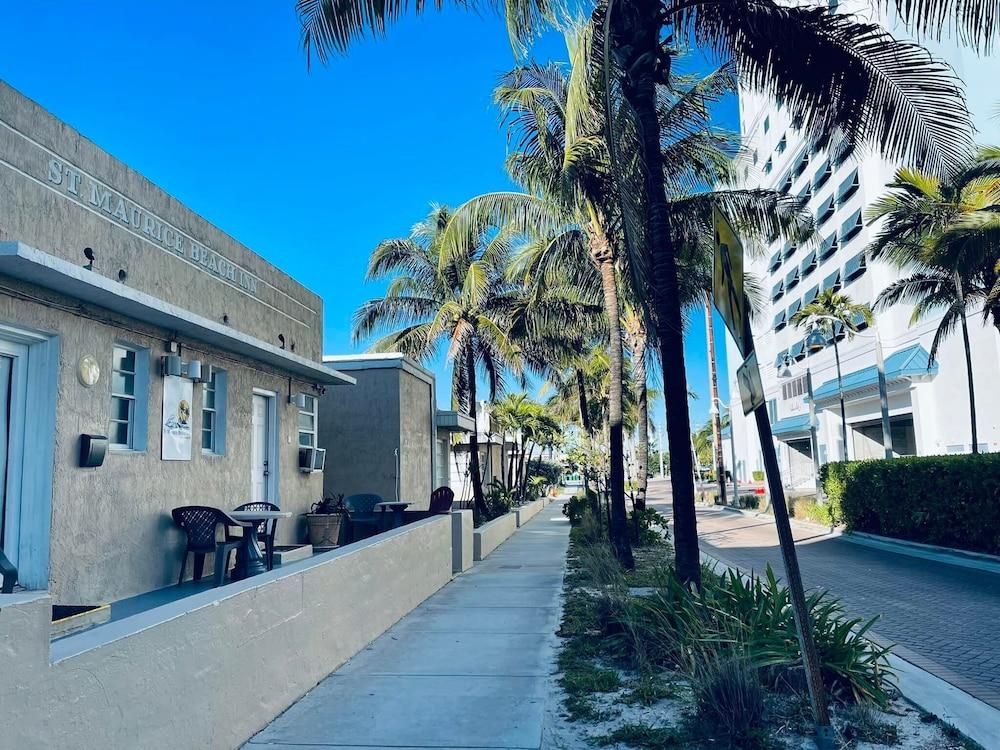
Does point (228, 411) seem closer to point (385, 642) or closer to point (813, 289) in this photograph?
point (385, 642)

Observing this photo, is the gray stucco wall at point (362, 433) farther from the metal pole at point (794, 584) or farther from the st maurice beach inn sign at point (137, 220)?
the metal pole at point (794, 584)

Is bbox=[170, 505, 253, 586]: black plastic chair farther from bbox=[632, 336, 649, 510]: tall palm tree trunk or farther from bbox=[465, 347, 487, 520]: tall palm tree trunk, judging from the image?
bbox=[465, 347, 487, 520]: tall palm tree trunk

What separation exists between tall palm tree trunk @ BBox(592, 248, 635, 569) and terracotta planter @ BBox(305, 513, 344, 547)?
4.27m

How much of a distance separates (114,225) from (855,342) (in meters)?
40.5

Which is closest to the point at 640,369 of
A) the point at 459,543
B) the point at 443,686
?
the point at 459,543

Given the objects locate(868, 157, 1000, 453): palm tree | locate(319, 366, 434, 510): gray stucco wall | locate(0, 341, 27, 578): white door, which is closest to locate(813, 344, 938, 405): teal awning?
locate(868, 157, 1000, 453): palm tree

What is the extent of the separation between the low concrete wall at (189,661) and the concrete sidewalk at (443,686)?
258 mm

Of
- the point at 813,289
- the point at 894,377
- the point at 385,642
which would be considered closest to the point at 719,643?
the point at 385,642

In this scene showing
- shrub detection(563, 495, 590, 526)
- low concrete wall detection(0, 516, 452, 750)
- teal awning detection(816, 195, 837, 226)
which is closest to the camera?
low concrete wall detection(0, 516, 452, 750)

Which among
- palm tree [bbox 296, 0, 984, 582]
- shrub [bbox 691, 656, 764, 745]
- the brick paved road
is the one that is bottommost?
the brick paved road

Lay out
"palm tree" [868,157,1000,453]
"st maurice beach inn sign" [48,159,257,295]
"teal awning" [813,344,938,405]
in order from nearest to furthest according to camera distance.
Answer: "st maurice beach inn sign" [48,159,257,295], "palm tree" [868,157,1000,453], "teal awning" [813,344,938,405]

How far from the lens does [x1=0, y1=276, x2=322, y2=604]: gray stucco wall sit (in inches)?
246

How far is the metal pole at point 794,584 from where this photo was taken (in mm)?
4160

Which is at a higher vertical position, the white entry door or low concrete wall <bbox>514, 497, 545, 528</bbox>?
the white entry door
